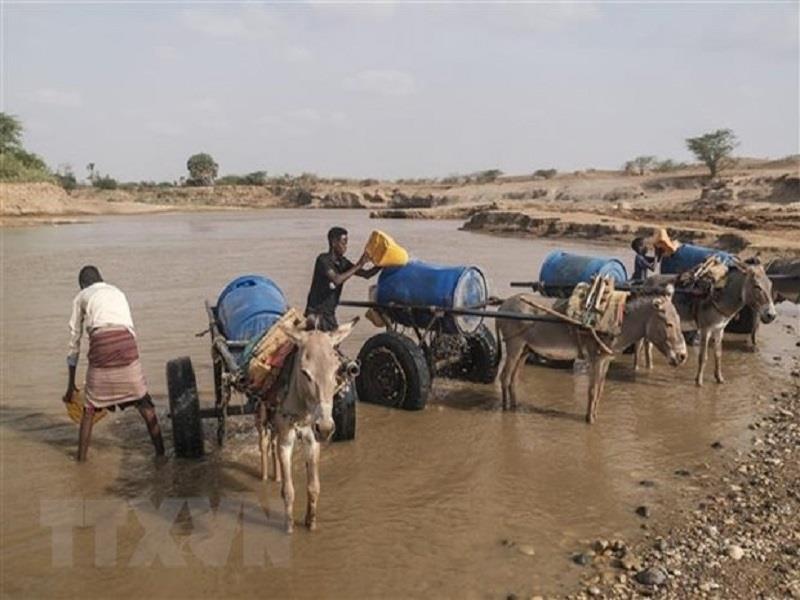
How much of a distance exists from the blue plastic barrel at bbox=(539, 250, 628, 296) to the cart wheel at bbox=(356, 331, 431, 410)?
3.03m

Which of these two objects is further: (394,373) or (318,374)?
(394,373)

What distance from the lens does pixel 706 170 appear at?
64812mm

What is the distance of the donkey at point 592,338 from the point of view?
9.07m

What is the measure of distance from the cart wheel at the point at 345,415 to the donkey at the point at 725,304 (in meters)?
5.29

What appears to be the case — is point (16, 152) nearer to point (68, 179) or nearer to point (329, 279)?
point (68, 179)

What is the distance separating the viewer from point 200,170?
381 feet

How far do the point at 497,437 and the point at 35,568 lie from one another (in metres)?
4.95

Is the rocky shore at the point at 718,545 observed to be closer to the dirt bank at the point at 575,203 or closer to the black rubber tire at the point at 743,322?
the black rubber tire at the point at 743,322

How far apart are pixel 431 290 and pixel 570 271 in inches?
125

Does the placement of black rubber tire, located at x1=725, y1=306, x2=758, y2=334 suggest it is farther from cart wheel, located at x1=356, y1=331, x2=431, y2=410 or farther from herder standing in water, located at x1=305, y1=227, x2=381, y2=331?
herder standing in water, located at x1=305, y1=227, x2=381, y2=331

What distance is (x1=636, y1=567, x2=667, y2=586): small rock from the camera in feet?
17.6

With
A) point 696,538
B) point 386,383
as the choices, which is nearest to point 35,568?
point 386,383

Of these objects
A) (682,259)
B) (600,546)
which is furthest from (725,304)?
(600,546)

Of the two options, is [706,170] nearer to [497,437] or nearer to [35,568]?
[497,437]
